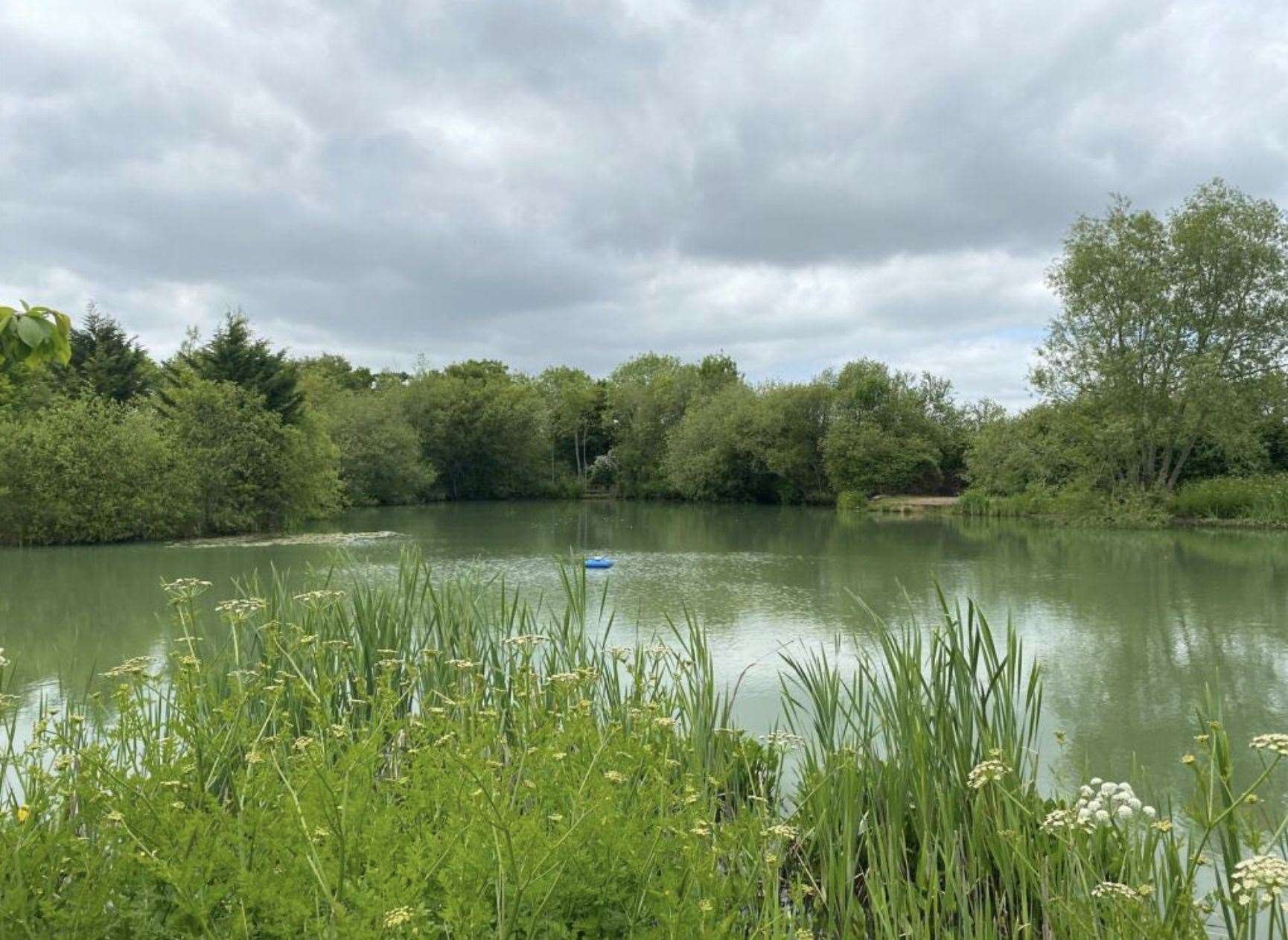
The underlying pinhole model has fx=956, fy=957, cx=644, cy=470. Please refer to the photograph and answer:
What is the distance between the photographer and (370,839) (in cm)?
167

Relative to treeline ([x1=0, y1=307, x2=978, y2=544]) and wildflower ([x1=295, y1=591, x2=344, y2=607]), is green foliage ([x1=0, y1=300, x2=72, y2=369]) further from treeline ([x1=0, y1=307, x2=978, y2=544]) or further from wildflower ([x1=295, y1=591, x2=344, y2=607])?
wildflower ([x1=295, y1=591, x2=344, y2=607])

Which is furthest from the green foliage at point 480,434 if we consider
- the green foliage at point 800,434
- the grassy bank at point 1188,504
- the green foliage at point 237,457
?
the grassy bank at point 1188,504

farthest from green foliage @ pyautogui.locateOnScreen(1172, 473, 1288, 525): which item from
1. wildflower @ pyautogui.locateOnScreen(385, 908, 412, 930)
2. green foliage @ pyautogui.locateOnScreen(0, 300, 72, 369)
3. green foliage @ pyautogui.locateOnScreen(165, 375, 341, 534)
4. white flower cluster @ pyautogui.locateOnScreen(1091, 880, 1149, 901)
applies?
green foliage @ pyautogui.locateOnScreen(0, 300, 72, 369)

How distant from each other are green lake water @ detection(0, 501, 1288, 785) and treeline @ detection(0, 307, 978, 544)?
1.43 metres

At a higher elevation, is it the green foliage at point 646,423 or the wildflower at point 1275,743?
the green foliage at point 646,423

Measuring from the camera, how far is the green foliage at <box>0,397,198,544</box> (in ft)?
55.7

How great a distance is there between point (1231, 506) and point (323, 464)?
1964 centimetres

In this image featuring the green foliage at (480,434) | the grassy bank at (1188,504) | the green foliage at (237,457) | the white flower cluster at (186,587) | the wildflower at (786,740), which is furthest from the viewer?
the green foliage at (480,434)

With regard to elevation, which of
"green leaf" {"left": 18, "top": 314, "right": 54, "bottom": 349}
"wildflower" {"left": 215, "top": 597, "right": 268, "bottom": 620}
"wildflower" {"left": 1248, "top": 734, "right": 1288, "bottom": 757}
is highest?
"green leaf" {"left": 18, "top": 314, "right": 54, "bottom": 349}

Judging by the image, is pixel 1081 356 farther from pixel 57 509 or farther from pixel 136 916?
pixel 136 916

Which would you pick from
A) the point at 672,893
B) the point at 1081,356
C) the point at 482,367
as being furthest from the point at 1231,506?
the point at 482,367

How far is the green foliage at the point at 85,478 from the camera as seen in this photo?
16984 mm

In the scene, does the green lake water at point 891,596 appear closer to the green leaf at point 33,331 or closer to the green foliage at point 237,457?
the green foliage at point 237,457

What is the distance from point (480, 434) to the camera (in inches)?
1454
